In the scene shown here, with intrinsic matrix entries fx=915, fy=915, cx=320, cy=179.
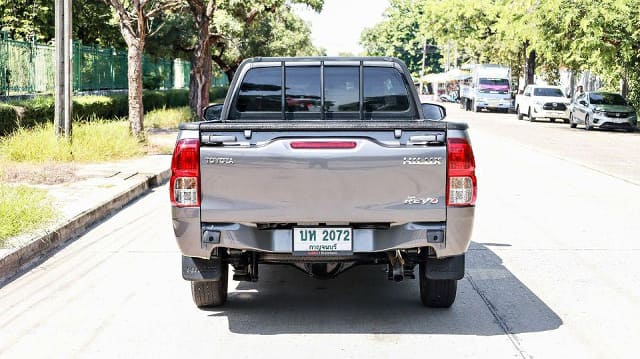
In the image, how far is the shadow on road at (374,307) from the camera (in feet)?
21.1

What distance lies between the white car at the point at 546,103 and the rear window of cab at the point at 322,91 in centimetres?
3632

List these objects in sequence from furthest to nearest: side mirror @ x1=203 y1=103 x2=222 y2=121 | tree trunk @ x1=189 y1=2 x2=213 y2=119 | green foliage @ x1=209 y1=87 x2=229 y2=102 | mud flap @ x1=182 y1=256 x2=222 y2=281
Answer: green foliage @ x1=209 y1=87 x2=229 y2=102 < tree trunk @ x1=189 y1=2 x2=213 y2=119 < side mirror @ x1=203 y1=103 x2=222 y2=121 < mud flap @ x1=182 y1=256 x2=222 y2=281

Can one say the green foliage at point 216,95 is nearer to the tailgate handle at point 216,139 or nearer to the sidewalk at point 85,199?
the sidewalk at point 85,199

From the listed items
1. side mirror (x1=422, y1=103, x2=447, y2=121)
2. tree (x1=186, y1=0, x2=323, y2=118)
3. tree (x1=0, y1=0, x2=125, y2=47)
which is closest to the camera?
side mirror (x1=422, y1=103, x2=447, y2=121)

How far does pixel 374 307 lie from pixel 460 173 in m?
1.55

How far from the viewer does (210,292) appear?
268 inches

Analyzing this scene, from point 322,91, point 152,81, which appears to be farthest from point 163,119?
point 322,91

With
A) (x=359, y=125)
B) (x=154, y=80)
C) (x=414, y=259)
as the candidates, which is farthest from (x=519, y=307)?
(x=154, y=80)

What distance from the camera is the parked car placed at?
118ft

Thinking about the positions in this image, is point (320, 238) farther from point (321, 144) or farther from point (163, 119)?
point (163, 119)

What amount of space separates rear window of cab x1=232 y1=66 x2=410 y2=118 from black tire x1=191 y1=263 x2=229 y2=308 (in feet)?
5.35

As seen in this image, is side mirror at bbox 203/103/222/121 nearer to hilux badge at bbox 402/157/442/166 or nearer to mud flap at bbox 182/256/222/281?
mud flap at bbox 182/256/222/281

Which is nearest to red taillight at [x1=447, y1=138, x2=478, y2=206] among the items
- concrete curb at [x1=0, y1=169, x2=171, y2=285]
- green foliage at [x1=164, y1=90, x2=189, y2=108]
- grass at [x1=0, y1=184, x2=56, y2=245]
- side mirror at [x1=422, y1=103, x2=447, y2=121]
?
side mirror at [x1=422, y1=103, x2=447, y2=121]

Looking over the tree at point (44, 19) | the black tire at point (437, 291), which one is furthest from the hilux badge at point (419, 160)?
the tree at point (44, 19)
